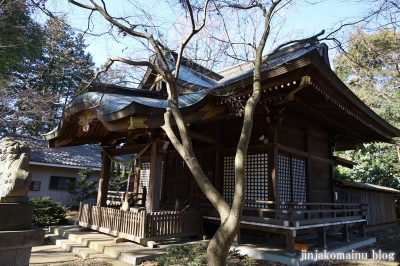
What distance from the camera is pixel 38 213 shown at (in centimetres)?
1162

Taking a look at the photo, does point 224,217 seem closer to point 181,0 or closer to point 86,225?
point 181,0

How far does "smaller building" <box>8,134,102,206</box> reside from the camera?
1670cm

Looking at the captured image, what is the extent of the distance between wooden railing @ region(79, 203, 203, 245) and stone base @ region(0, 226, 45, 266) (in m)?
2.65

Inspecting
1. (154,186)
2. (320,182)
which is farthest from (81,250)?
(320,182)

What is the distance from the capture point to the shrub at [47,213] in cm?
1151

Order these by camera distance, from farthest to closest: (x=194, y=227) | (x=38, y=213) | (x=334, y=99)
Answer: (x=38, y=213) → (x=194, y=227) → (x=334, y=99)

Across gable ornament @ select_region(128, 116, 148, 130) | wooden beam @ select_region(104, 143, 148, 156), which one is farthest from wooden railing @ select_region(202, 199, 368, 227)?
gable ornament @ select_region(128, 116, 148, 130)

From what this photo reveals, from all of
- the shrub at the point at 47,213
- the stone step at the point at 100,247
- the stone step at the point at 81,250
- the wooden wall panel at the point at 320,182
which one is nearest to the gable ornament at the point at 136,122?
the stone step at the point at 100,247

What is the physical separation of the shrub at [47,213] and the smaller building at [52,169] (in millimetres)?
5341

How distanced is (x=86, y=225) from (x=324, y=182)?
851 centimetres

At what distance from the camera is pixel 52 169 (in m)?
17.6

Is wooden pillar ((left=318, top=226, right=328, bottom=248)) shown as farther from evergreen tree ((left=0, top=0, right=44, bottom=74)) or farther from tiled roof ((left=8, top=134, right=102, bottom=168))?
tiled roof ((left=8, top=134, right=102, bottom=168))

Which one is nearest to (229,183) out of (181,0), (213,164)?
(213,164)

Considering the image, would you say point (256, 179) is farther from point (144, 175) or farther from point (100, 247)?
point (144, 175)
